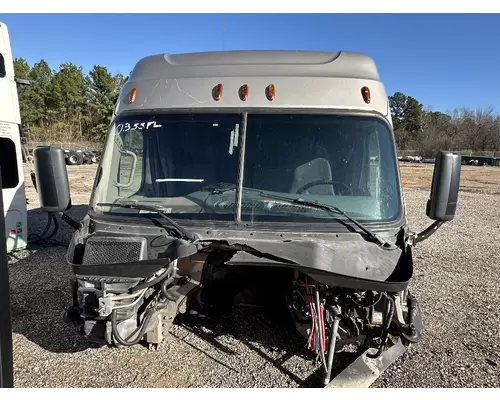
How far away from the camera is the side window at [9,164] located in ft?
22.3

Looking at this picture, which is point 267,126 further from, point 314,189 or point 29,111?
point 29,111

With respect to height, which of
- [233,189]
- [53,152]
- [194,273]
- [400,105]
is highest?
[400,105]

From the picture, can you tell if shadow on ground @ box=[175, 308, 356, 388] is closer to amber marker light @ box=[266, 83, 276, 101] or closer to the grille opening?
the grille opening

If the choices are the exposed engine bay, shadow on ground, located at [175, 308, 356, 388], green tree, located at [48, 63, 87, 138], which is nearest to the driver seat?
the exposed engine bay

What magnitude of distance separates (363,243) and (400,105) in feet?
270

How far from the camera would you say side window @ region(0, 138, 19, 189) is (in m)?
6.79

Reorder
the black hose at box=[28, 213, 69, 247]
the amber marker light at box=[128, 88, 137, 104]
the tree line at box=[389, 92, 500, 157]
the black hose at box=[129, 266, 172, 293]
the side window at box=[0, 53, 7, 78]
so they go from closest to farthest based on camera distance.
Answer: the black hose at box=[129, 266, 172, 293] → the amber marker light at box=[128, 88, 137, 104] → the side window at box=[0, 53, 7, 78] → the black hose at box=[28, 213, 69, 247] → the tree line at box=[389, 92, 500, 157]

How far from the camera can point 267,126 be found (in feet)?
11.0

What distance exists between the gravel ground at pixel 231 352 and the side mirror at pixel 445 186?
4.71ft

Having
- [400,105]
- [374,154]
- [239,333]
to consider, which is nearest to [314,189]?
[374,154]

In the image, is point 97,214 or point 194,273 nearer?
point 97,214

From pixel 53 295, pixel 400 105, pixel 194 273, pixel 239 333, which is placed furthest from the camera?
pixel 400 105

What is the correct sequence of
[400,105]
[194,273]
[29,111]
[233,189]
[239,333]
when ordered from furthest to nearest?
[400,105] → [29,111] → [239,333] → [194,273] → [233,189]

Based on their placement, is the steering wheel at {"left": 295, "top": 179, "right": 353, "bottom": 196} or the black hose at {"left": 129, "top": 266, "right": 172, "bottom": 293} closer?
the black hose at {"left": 129, "top": 266, "right": 172, "bottom": 293}
